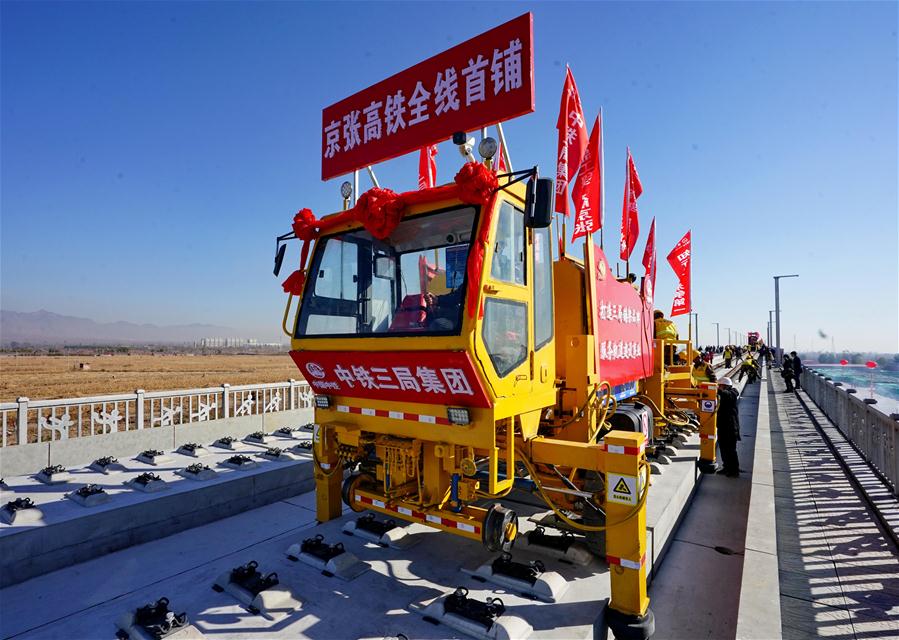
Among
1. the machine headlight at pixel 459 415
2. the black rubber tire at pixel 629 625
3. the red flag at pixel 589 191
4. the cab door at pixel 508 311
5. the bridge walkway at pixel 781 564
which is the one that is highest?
the red flag at pixel 589 191

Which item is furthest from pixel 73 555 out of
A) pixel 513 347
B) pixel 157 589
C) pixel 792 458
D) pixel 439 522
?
pixel 792 458

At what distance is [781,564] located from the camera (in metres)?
4.41

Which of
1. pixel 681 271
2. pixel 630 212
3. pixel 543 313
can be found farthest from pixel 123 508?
pixel 681 271

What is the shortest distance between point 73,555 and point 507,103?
5.88 m

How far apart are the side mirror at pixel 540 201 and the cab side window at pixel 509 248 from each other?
0.37 m

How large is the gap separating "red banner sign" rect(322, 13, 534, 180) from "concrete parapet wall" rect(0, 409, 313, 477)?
5299mm

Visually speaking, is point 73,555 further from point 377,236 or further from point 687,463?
point 687,463

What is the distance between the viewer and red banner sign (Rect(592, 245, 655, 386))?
498cm

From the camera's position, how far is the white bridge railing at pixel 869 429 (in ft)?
18.9

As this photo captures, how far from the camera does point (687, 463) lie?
6734 millimetres

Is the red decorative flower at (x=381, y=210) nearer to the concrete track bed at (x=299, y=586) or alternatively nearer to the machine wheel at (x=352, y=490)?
the machine wheel at (x=352, y=490)

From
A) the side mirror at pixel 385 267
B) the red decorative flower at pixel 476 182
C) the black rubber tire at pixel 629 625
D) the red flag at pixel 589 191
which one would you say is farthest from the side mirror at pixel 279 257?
the black rubber tire at pixel 629 625

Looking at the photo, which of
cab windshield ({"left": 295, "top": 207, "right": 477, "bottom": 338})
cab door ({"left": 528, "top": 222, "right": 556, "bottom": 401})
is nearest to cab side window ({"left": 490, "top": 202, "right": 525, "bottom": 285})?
cab door ({"left": 528, "top": 222, "right": 556, "bottom": 401})

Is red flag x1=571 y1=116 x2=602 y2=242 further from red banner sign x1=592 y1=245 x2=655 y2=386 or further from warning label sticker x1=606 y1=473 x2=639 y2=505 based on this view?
warning label sticker x1=606 y1=473 x2=639 y2=505
